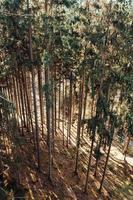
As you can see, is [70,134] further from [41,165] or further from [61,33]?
[61,33]

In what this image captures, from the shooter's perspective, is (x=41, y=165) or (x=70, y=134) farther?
(x=70, y=134)

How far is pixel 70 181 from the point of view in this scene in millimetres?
20625

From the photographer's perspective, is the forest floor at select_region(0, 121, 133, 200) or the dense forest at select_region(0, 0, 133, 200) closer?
the dense forest at select_region(0, 0, 133, 200)

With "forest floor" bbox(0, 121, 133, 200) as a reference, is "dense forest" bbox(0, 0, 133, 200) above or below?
above

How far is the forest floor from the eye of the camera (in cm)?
1853

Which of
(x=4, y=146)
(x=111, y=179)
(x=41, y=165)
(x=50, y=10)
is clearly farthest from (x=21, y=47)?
(x=111, y=179)

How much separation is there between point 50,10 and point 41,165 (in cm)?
1201

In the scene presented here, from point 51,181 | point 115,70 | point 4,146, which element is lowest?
point 51,181

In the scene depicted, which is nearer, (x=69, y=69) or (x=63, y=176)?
(x=63, y=176)

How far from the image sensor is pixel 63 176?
824 inches

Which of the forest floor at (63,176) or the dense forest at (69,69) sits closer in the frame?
the dense forest at (69,69)

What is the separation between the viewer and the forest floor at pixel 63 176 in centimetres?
1853

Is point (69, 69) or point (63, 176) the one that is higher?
point (69, 69)

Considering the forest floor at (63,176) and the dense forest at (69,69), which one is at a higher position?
the dense forest at (69,69)
